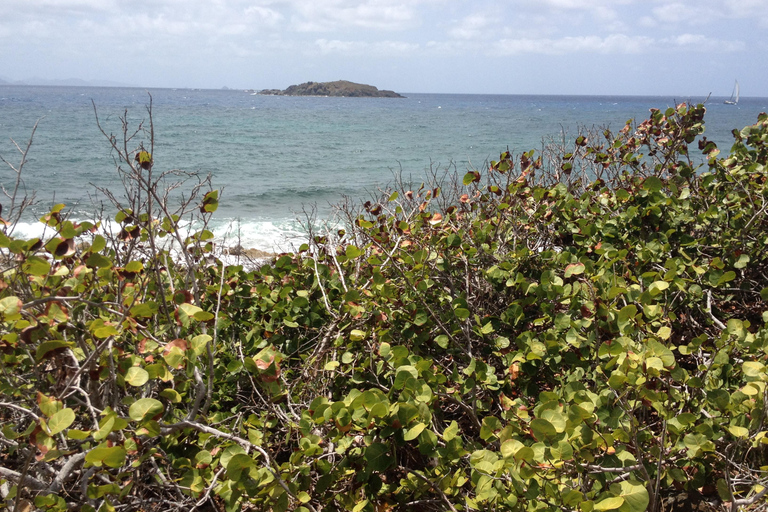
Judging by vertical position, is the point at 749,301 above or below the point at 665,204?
below

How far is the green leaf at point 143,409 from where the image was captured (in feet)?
4.83

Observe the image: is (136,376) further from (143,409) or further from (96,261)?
(96,261)

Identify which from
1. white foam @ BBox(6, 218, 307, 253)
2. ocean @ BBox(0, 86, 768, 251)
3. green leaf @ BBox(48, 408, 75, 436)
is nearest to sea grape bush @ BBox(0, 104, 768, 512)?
green leaf @ BBox(48, 408, 75, 436)

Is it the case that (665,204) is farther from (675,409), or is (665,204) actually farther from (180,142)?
(180,142)

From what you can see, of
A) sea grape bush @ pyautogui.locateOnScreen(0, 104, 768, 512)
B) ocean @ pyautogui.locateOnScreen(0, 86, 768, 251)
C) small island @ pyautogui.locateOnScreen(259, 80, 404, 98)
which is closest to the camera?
sea grape bush @ pyautogui.locateOnScreen(0, 104, 768, 512)

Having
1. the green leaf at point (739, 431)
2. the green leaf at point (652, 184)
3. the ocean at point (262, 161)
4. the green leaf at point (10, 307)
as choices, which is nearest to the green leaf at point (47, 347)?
the green leaf at point (10, 307)

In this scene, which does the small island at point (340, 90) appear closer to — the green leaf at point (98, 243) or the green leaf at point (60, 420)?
the green leaf at point (98, 243)

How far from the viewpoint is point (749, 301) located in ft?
10.5

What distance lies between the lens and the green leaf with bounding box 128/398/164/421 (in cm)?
147

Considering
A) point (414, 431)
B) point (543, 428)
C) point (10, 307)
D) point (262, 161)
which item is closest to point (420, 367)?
point (414, 431)

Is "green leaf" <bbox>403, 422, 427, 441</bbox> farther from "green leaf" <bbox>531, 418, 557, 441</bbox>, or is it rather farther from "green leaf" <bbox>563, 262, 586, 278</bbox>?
"green leaf" <bbox>563, 262, 586, 278</bbox>

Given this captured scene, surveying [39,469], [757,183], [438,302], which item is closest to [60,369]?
[39,469]

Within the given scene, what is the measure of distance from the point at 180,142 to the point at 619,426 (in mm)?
34409

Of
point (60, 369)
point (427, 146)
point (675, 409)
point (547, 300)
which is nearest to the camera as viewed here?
point (60, 369)
